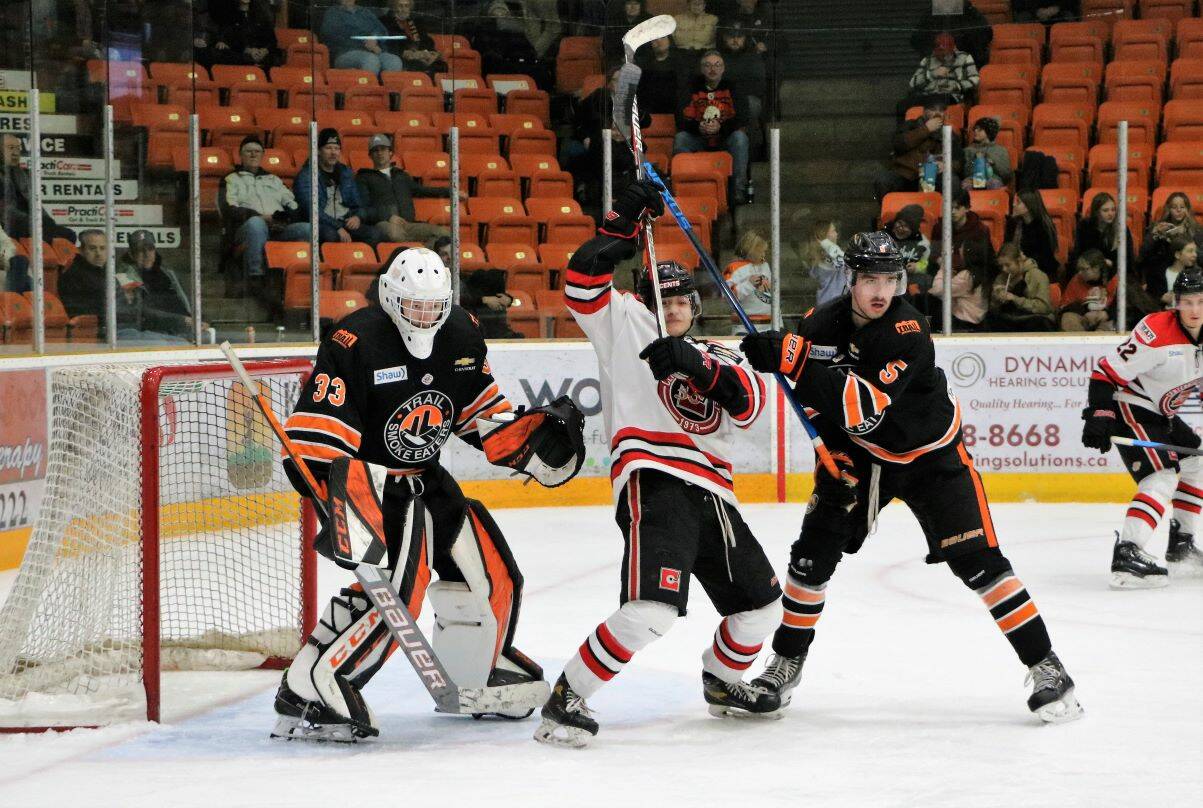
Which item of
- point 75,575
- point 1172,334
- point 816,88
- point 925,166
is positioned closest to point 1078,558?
point 1172,334

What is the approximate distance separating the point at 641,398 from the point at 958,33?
546cm

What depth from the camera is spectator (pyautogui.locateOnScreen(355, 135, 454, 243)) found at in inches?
310

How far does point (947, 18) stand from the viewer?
8.42 meters

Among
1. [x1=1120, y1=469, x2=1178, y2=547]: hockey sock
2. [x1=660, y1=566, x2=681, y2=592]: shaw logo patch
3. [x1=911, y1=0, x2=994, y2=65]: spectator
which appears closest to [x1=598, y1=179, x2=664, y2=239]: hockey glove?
[x1=660, y1=566, x2=681, y2=592]: shaw logo patch

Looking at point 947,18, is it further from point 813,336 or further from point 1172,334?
point 813,336

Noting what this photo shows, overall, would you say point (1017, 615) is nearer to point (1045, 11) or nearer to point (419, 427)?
point (419, 427)

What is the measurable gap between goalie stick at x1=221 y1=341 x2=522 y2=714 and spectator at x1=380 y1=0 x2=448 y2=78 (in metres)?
4.71

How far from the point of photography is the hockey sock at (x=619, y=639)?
3.44 m

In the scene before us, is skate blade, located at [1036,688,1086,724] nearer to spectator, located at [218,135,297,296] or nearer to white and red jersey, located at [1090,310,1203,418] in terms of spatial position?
white and red jersey, located at [1090,310,1203,418]

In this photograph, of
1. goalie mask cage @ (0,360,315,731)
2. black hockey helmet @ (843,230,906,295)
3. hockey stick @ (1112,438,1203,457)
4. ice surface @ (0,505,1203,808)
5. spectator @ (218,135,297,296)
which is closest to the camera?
ice surface @ (0,505,1203,808)

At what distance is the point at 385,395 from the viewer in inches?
139

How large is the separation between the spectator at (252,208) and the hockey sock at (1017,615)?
4.60 metres

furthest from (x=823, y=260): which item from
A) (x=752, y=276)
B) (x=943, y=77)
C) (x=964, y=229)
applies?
(x=943, y=77)

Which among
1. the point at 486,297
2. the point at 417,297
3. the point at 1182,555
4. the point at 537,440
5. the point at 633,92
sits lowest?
the point at 1182,555
